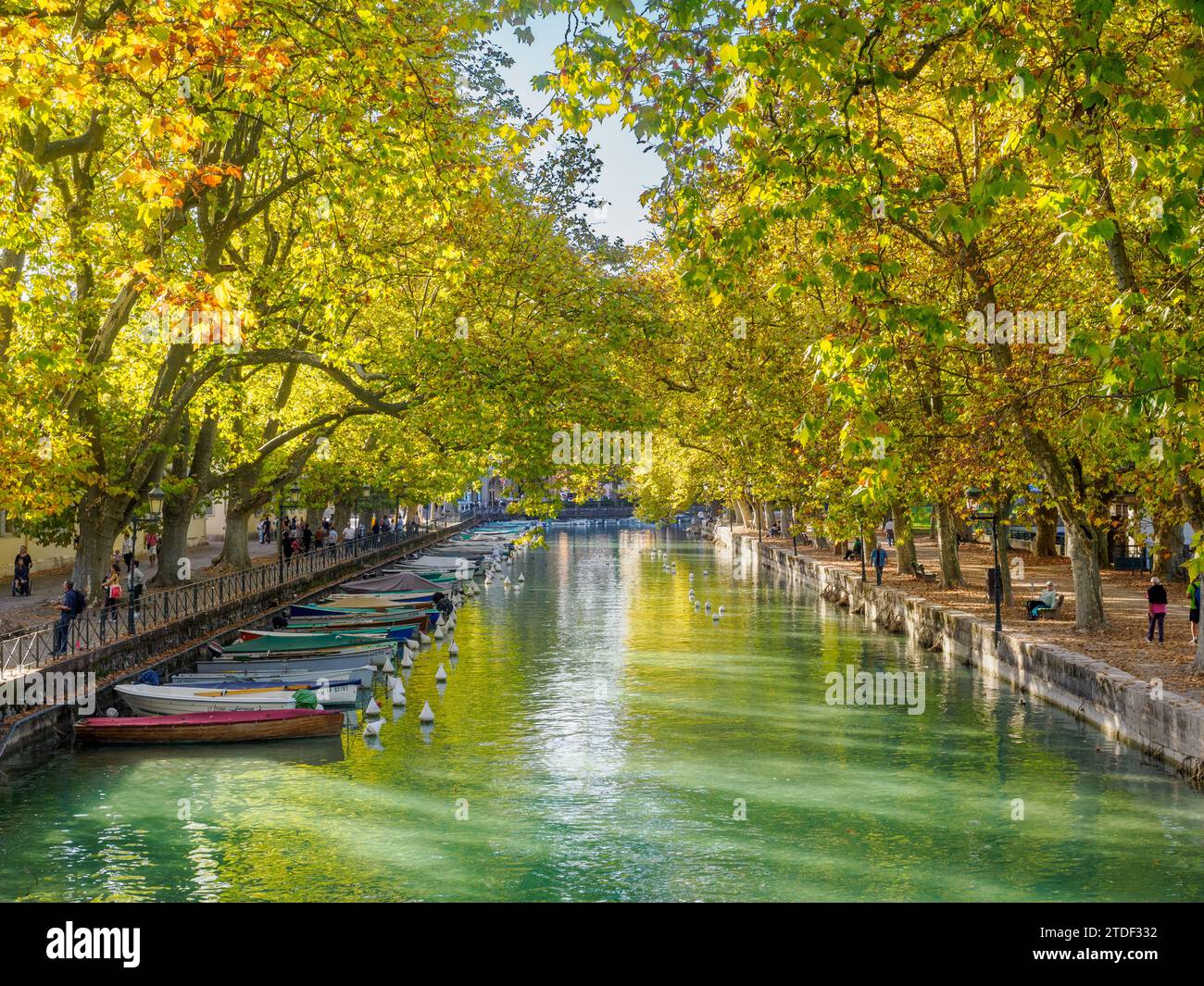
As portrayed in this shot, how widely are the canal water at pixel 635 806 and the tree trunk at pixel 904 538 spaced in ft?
44.3

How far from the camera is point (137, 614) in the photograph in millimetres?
30875

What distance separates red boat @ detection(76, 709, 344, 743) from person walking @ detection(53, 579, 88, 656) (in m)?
1.90

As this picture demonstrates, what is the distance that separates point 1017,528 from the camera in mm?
70812

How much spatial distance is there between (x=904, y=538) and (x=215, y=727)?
92.5 feet

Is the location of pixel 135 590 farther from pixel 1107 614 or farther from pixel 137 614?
pixel 1107 614

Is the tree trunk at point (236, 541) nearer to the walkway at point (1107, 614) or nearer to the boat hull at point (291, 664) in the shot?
the boat hull at point (291, 664)

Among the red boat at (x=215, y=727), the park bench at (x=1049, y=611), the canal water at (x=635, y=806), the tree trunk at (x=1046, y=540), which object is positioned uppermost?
the tree trunk at (x=1046, y=540)

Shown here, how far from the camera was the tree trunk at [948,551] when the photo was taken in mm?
41031

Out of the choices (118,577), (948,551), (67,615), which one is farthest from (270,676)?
(948,551)

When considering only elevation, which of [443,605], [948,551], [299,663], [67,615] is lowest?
[299,663]

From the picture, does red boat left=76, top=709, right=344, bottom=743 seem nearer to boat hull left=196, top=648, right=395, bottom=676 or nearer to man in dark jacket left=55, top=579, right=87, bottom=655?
man in dark jacket left=55, top=579, right=87, bottom=655

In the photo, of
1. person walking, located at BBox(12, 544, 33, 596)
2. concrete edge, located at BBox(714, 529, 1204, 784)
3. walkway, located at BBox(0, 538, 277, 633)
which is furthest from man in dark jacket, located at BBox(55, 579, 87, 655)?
concrete edge, located at BBox(714, 529, 1204, 784)

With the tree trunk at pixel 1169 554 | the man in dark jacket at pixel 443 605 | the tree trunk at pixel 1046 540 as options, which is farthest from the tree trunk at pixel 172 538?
the tree trunk at pixel 1046 540

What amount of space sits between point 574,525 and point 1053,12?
409ft
